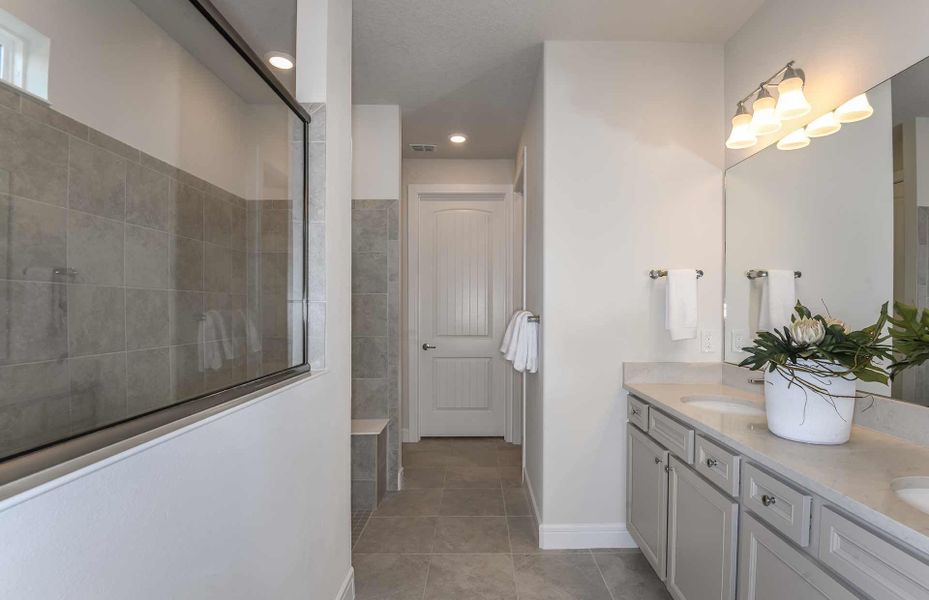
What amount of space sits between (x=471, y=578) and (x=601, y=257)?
5.44 ft

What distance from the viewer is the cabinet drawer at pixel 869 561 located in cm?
79

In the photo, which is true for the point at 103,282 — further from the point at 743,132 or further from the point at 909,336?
the point at 743,132

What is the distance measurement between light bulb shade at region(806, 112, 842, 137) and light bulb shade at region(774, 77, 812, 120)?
0.21ft

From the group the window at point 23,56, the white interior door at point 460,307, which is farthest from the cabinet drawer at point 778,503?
the white interior door at point 460,307

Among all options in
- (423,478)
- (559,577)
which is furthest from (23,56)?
(423,478)

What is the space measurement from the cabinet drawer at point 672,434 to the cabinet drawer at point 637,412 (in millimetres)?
50

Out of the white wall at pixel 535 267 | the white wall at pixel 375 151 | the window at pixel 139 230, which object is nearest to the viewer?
the window at pixel 139 230

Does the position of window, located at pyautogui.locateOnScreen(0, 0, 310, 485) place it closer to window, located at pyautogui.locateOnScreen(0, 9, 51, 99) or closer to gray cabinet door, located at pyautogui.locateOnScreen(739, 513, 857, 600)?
window, located at pyautogui.locateOnScreen(0, 9, 51, 99)

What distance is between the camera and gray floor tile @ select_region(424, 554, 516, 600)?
1883 millimetres

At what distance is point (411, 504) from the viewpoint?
274 cm

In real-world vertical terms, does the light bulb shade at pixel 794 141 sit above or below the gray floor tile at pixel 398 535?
above

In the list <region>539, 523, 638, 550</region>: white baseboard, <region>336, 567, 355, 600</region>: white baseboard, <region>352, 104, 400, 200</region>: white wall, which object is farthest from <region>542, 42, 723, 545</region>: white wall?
<region>352, 104, 400, 200</region>: white wall

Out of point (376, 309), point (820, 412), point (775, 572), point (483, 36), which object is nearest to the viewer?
point (775, 572)

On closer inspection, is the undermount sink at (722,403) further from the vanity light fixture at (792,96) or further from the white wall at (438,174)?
the white wall at (438,174)
